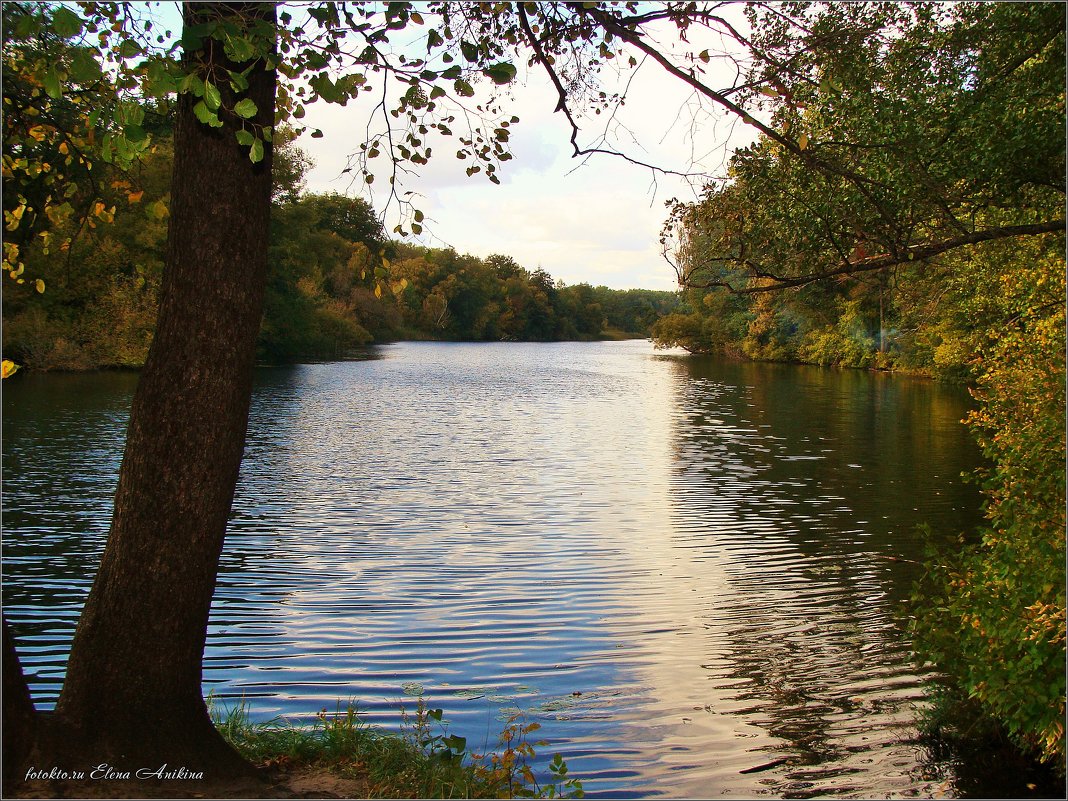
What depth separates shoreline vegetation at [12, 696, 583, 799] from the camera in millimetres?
3883

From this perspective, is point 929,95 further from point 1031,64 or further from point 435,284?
point 435,284

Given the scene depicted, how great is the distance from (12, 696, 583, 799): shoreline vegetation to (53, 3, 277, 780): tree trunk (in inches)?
4.5

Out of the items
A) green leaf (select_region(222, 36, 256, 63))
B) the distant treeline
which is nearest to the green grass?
the distant treeline

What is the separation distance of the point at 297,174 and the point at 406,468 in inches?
1503

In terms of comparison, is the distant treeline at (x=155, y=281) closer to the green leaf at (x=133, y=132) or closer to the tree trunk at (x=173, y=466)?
the tree trunk at (x=173, y=466)

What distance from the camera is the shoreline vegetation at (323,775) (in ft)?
12.7

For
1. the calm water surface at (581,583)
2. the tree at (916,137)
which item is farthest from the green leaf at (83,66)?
the tree at (916,137)

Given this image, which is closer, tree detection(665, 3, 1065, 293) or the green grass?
the green grass

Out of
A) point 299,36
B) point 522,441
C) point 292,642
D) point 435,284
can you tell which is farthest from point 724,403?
point 435,284

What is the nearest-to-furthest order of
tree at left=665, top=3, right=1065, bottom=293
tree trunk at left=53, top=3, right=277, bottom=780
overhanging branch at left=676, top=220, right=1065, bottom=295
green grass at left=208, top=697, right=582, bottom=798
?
tree trunk at left=53, top=3, right=277, bottom=780 < green grass at left=208, top=697, right=582, bottom=798 < overhanging branch at left=676, top=220, right=1065, bottom=295 < tree at left=665, top=3, right=1065, bottom=293

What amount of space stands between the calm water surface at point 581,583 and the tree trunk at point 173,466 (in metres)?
2.41

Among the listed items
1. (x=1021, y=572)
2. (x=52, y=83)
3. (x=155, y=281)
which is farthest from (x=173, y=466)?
(x=155, y=281)

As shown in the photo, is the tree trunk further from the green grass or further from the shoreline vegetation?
Answer: the green grass

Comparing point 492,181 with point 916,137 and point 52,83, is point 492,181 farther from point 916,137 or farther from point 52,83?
point 916,137
